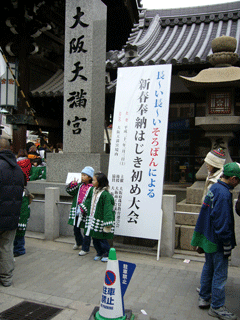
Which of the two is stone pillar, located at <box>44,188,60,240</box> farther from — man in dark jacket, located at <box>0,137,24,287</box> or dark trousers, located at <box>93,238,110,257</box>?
man in dark jacket, located at <box>0,137,24,287</box>

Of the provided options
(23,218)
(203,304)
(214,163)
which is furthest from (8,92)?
(203,304)

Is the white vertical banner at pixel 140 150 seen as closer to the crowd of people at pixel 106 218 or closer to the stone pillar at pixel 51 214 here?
the crowd of people at pixel 106 218

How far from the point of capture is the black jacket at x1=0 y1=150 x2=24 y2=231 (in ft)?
13.7

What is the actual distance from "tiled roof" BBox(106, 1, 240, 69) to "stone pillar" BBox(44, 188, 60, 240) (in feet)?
14.4

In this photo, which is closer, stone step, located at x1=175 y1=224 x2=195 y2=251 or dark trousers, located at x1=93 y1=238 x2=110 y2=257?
dark trousers, located at x1=93 y1=238 x2=110 y2=257

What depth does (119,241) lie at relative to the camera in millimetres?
6242

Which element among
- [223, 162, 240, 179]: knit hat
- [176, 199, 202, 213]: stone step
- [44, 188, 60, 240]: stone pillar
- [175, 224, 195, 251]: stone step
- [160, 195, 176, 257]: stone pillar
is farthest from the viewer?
[44, 188, 60, 240]: stone pillar

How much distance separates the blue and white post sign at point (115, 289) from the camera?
3238mm

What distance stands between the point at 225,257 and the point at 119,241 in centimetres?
301

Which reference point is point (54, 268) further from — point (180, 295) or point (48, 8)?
point (48, 8)

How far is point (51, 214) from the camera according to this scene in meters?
6.57

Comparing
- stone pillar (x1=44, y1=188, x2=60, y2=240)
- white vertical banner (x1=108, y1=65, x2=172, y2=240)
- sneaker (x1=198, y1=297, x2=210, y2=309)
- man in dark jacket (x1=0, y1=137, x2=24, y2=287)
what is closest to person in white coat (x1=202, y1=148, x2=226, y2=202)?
white vertical banner (x1=108, y1=65, x2=172, y2=240)

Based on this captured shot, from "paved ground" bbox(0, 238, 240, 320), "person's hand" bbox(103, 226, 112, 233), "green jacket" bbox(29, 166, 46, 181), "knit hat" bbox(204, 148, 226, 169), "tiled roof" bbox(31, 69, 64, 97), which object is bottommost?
"paved ground" bbox(0, 238, 240, 320)

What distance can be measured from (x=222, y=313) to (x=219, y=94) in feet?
15.2
